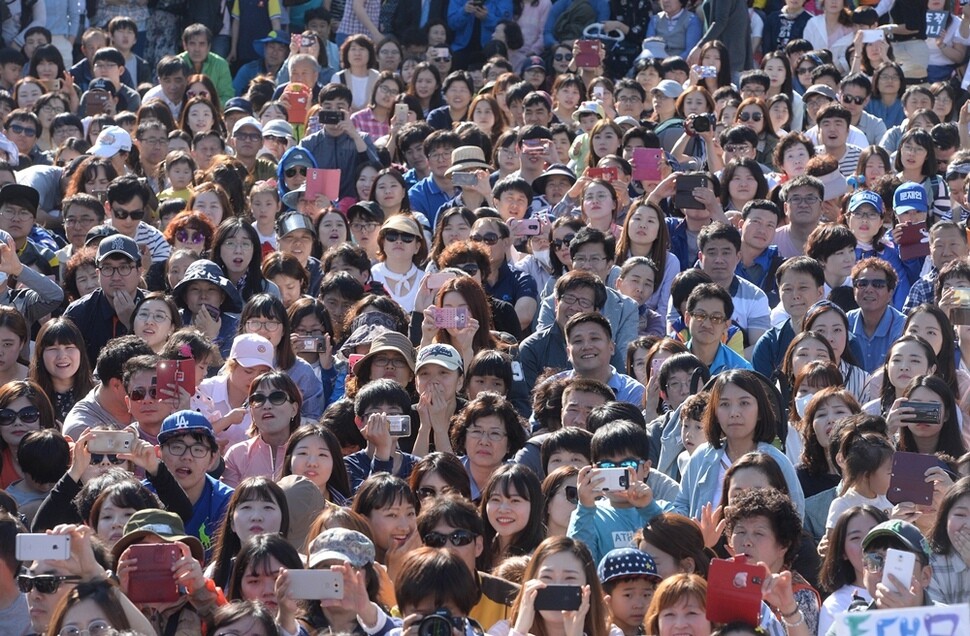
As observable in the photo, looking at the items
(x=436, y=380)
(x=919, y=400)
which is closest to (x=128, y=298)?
(x=436, y=380)

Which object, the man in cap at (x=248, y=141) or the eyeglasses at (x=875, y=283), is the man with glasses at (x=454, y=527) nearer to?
the eyeglasses at (x=875, y=283)

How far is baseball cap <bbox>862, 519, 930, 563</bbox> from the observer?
6.13 metres

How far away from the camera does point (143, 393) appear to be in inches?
323

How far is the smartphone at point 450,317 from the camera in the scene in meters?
9.07

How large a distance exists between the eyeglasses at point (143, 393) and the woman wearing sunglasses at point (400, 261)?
2.48m

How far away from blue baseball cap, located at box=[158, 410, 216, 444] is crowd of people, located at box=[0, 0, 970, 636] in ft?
0.07

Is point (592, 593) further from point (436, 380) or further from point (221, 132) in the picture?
point (221, 132)

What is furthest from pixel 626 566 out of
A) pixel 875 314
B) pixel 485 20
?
pixel 485 20

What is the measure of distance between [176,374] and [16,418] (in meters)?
0.69

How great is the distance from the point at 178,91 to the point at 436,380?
726 centimetres

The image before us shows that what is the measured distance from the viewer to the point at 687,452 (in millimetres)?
7797

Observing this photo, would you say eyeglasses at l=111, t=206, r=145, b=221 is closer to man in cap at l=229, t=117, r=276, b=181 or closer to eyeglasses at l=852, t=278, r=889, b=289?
man in cap at l=229, t=117, r=276, b=181

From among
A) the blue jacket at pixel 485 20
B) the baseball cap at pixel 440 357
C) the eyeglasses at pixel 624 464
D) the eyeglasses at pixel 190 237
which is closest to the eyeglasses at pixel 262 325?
the baseball cap at pixel 440 357

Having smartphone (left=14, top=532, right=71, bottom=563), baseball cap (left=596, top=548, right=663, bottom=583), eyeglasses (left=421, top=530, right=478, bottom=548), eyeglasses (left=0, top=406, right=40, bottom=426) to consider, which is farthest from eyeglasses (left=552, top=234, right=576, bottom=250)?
smartphone (left=14, top=532, right=71, bottom=563)
